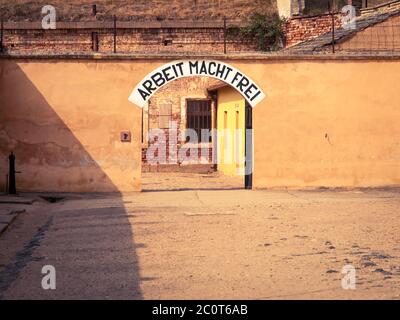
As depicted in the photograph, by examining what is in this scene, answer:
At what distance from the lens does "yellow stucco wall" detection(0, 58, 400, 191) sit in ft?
64.2

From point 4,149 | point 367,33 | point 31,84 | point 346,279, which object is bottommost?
point 346,279

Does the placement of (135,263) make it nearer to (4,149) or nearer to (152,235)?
(152,235)

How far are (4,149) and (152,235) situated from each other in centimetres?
883

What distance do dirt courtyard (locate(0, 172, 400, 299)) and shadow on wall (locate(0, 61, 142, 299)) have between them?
3 centimetres

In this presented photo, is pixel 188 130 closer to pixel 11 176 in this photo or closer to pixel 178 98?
pixel 178 98

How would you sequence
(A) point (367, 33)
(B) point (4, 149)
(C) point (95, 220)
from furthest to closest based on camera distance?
(A) point (367, 33) → (B) point (4, 149) → (C) point (95, 220)

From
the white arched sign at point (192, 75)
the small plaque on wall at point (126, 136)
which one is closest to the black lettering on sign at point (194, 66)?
the white arched sign at point (192, 75)

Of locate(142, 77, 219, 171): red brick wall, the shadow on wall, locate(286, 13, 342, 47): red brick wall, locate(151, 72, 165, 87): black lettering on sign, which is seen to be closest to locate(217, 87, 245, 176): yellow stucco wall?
locate(142, 77, 219, 171): red brick wall

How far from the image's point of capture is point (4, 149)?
19578 millimetres

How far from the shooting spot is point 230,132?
92.9 ft

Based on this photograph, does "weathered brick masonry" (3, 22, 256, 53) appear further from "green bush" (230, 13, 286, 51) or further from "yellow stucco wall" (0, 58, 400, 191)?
"yellow stucco wall" (0, 58, 400, 191)

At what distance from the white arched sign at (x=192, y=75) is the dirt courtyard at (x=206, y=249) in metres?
3.77

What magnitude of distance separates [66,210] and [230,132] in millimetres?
13230

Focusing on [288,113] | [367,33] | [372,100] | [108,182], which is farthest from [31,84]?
[367,33]
